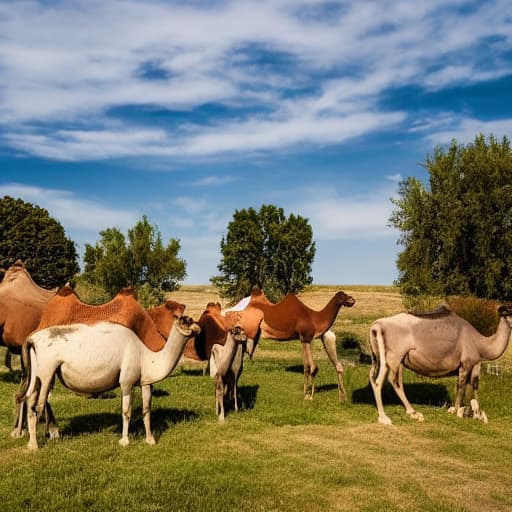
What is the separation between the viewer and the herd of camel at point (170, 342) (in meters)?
8.29

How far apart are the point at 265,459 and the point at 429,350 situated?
4817mm

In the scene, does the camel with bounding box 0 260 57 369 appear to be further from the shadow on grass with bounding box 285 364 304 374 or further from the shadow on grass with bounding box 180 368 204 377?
the shadow on grass with bounding box 285 364 304 374

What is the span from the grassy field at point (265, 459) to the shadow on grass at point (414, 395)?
95 millimetres

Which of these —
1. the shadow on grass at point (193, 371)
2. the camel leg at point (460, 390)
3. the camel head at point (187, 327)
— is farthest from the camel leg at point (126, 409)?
the shadow on grass at point (193, 371)

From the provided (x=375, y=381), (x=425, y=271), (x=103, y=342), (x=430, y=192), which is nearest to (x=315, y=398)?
(x=375, y=381)

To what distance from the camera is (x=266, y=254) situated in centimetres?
5481

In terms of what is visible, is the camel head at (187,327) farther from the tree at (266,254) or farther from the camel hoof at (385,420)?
the tree at (266,254)

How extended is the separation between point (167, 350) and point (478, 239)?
28.6 metres

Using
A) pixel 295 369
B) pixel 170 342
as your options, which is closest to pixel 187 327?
pixel 170 342

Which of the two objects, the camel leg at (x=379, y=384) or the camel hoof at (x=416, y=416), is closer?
the camel leg at (x=379, y=384)

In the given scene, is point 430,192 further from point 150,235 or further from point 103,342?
point 103,342

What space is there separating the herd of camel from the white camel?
2cm

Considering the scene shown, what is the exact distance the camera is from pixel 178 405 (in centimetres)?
1199

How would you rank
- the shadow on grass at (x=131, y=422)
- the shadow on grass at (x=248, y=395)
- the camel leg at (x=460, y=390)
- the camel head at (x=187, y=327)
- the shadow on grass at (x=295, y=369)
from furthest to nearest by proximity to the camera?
the shadow on grass at (x=295, y=369) < the shadow on grass at (x=248, y=395) < the camel leg at (x=460, y=390) < the shadow on grass at (x=131, y=422) < the camel head at (x=187, y=327)
